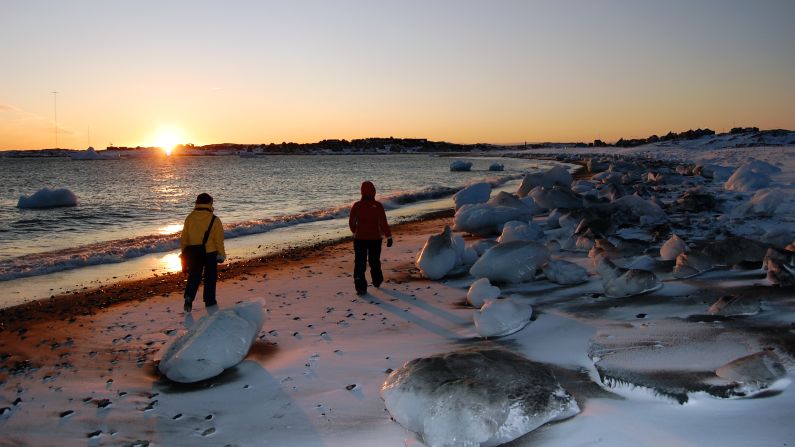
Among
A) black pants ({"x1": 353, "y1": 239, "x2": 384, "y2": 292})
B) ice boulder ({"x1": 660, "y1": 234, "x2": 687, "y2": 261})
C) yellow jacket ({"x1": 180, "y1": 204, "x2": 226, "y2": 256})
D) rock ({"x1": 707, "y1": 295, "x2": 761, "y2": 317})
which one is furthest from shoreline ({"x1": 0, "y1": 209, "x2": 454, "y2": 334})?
rock ({"x1": 707, "y1": 295, "x2": 761, "y2": 317})

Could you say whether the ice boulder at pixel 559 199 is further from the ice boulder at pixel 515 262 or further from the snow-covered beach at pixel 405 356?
the ice boulder at pixel 515 262

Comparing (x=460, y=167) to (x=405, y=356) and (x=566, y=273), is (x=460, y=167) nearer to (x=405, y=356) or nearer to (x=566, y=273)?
(x=566, y=273)

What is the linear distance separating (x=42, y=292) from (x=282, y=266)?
14.1 feet

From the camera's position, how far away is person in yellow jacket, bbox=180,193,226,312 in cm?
769

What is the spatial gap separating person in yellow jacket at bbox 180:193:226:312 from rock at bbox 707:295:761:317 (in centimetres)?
624

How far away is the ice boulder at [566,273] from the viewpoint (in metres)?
7.52

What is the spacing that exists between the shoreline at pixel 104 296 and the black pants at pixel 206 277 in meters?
1.50

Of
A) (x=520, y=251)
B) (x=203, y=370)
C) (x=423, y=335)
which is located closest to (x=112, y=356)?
(x=203, y=370)

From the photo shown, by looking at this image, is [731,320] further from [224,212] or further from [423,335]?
[224,212]

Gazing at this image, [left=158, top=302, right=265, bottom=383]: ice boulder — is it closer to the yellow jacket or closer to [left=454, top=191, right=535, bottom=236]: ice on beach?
the yellow jacket

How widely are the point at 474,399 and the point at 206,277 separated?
213 inches

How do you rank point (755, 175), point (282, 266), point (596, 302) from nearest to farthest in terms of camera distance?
point (596, 302)
point (282, 266)
point (755, 175)

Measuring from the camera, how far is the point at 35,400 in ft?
15.8

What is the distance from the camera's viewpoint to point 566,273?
755 centimetres
